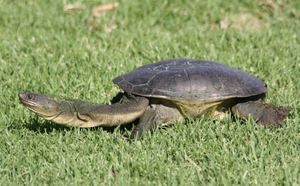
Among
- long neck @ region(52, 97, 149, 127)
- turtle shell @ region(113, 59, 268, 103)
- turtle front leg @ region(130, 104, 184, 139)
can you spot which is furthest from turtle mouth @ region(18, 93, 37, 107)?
turtle front leg @ region(130, 104, 184, 139)

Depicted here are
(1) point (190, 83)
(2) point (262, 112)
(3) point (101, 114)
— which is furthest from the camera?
(2) point (262, 112)

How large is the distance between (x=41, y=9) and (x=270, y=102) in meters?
4.74

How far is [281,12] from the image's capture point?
786 centimetres

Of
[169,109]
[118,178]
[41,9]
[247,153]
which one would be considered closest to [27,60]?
[41,9]

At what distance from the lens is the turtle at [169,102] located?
14.2ft

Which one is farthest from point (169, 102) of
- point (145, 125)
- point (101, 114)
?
point (101, 114)

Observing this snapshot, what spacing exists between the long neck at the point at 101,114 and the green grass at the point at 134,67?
11cm

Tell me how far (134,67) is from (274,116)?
89.3 inches

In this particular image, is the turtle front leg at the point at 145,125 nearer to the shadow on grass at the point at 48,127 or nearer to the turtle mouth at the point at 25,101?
the shadow on grass at the point at 48,127

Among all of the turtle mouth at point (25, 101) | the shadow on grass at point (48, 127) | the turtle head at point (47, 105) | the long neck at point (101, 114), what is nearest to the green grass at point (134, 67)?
the shadow on grass at point (48, 127)

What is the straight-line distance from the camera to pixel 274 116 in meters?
4.47

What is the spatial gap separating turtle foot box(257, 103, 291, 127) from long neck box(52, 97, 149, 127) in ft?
4.22

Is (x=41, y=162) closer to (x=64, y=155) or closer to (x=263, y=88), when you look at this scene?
(x=64, y=155)

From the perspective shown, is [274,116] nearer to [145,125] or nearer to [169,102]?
[169,102]
